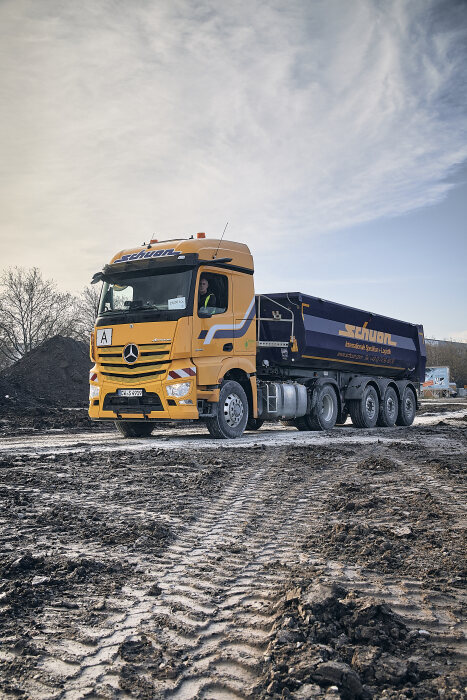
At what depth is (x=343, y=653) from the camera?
2.70 m

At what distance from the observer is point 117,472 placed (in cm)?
777

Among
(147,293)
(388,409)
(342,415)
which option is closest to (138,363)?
(147,293)

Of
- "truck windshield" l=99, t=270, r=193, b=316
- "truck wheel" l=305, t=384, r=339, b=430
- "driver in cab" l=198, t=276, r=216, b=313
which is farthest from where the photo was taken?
"truck wheel" l=305, t=384, r=339, b=430

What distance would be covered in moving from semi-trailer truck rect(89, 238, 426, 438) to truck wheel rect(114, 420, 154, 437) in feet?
0.08

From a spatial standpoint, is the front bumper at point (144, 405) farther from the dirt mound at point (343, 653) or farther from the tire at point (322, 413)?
the dirt mound at point (343, 653)

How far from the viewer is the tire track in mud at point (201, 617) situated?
2.56 metres

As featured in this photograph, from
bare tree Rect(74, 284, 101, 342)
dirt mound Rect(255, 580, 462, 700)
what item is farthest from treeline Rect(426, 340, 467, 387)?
dirt mound Rect(255, 580, 462, 700)

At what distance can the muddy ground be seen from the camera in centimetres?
256

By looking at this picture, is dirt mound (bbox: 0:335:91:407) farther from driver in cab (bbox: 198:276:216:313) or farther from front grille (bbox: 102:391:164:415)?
driver in cab (bbox: 198:276:216:313)

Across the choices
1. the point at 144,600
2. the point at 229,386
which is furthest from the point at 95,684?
the point at 229,386

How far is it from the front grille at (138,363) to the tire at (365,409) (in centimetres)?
734

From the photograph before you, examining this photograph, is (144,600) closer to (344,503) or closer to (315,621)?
(315,621)

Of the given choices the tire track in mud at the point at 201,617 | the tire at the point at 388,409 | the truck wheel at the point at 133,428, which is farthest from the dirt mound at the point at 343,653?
the tire at the point at 388,409

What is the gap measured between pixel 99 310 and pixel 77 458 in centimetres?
413
